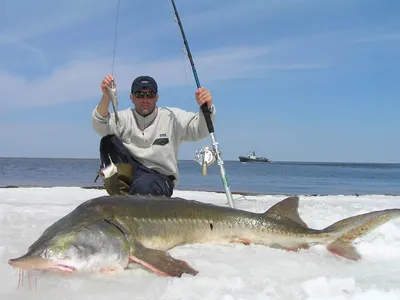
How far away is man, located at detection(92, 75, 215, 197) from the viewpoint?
239 inches

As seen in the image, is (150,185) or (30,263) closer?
(30,263)

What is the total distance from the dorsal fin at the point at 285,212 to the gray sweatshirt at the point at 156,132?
1.86 m

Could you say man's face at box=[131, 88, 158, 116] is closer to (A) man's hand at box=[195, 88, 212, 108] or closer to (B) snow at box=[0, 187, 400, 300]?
(A) man's hand at box=[195, 88, 212, 108]

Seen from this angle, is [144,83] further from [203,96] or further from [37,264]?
[37,264]

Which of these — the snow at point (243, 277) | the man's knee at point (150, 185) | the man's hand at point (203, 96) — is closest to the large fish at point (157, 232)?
the snow at point (243, 277)

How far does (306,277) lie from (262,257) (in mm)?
642

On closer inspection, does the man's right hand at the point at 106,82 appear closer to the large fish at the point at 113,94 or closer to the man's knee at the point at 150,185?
the large fish at the point at 113,94

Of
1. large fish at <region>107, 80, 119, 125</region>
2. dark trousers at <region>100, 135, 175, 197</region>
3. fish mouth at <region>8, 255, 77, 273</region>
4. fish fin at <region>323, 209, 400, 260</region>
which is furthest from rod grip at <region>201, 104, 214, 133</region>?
fish mouth at <region>8, 255, 77, 273</region>

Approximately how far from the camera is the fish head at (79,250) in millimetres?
3125

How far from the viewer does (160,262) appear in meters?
3.45

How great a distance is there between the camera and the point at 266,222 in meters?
4.59

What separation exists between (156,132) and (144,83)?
0.72 metres

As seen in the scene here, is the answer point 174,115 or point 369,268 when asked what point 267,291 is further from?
point 174,115

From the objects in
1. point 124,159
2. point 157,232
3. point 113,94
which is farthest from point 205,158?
point 157,232
